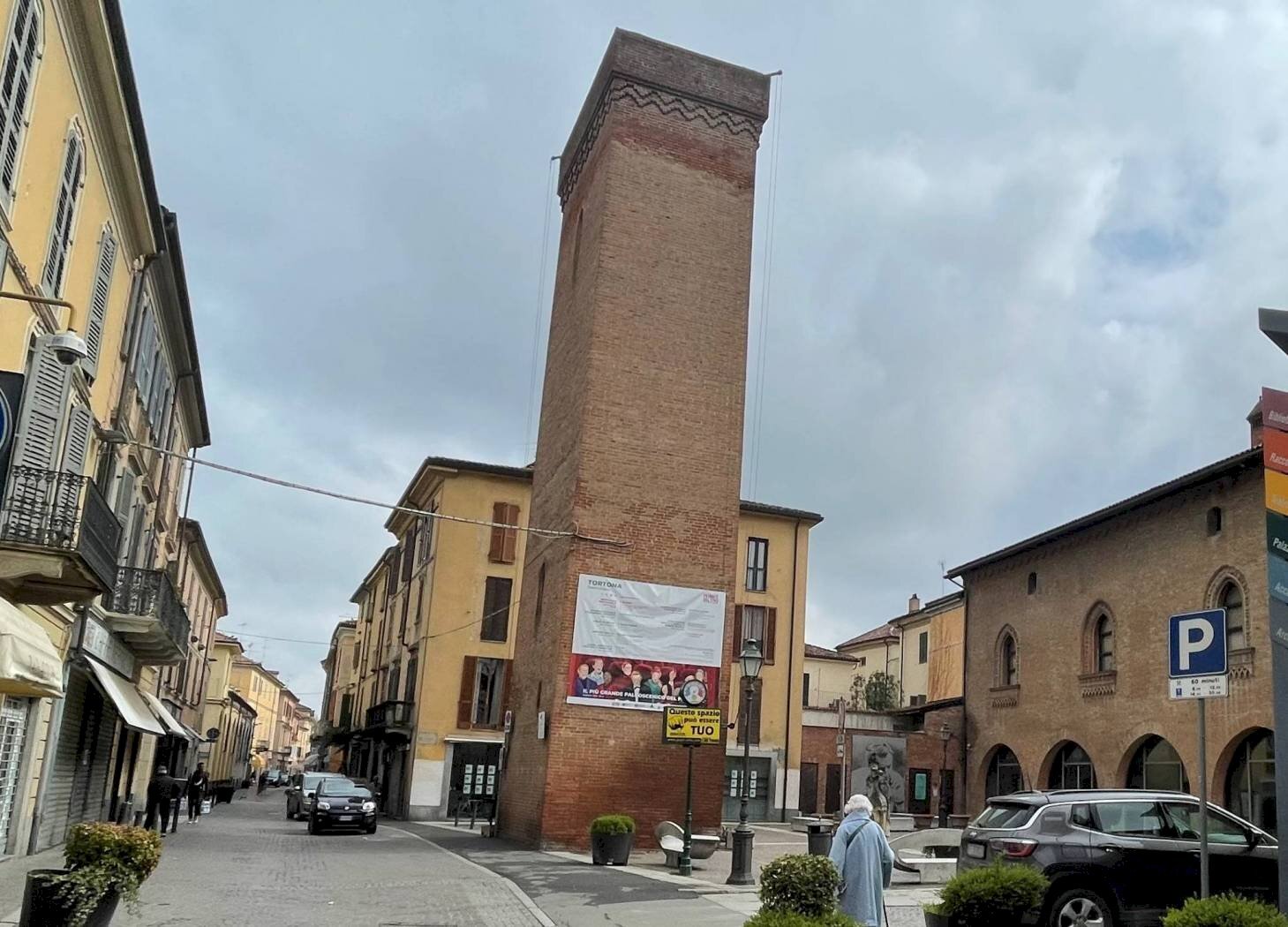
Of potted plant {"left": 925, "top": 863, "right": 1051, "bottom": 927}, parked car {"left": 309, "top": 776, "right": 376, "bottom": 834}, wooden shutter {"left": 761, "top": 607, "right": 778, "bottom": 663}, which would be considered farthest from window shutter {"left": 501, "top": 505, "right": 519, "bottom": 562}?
potted plant {"left": 925, "top": 863, "right": 1051, "bottom": 927}

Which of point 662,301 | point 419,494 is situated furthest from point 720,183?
point 419,494

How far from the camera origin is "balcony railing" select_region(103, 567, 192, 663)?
2158 cm

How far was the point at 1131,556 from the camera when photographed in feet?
89.0

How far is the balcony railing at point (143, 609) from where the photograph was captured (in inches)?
850

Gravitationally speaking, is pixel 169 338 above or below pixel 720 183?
below

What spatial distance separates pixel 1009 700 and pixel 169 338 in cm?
2349

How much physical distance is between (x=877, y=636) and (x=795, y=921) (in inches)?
2070

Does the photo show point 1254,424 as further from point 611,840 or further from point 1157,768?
point 611,840

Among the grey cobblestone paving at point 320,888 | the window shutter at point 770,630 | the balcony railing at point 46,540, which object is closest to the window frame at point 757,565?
the window shutter at point 770,630

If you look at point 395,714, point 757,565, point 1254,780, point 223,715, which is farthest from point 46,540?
point 223,715

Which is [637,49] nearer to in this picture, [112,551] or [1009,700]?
[112,551]

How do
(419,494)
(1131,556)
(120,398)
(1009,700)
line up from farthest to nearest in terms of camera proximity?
(419,494) < (1009,700) < (1131,556) < (120,398)

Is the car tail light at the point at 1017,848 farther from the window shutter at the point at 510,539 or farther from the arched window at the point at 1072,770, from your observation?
the window shutter at the point at 510,539

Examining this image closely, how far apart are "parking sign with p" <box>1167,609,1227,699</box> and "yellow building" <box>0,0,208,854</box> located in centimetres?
909
